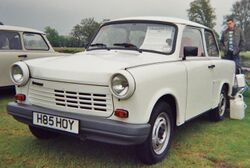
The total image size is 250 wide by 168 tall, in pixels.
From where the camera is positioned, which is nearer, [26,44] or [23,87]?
[23,87]

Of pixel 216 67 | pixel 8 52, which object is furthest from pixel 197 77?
pixel 8 52

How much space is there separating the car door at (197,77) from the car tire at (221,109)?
2.47ft

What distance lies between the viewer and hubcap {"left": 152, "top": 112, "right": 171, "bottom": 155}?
13.0ft

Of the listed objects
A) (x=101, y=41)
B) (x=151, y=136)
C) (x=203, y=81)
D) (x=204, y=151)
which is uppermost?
(x=101, y=41)

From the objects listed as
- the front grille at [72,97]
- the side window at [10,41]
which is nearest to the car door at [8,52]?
the side window at [10,41]

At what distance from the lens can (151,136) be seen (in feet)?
12.5

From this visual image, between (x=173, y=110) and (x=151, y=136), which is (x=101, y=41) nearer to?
(x=173, y=110)

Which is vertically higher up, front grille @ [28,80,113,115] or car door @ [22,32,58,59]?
car door @ [22,32,58,59]

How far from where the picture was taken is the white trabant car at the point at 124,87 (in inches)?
137

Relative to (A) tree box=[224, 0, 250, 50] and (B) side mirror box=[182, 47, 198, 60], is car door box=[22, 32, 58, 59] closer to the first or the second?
(B) side mirror box=[182, 47, 198, 60]

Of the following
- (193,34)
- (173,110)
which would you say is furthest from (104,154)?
(193,34)

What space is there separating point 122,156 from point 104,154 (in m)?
0.23

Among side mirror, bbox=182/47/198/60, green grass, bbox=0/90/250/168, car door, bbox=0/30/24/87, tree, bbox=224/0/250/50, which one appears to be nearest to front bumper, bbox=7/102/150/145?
green grass, bbox=0/90/250/168

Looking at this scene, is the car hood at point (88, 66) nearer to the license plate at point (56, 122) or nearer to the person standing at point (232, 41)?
the license plate at point (56, 122)
